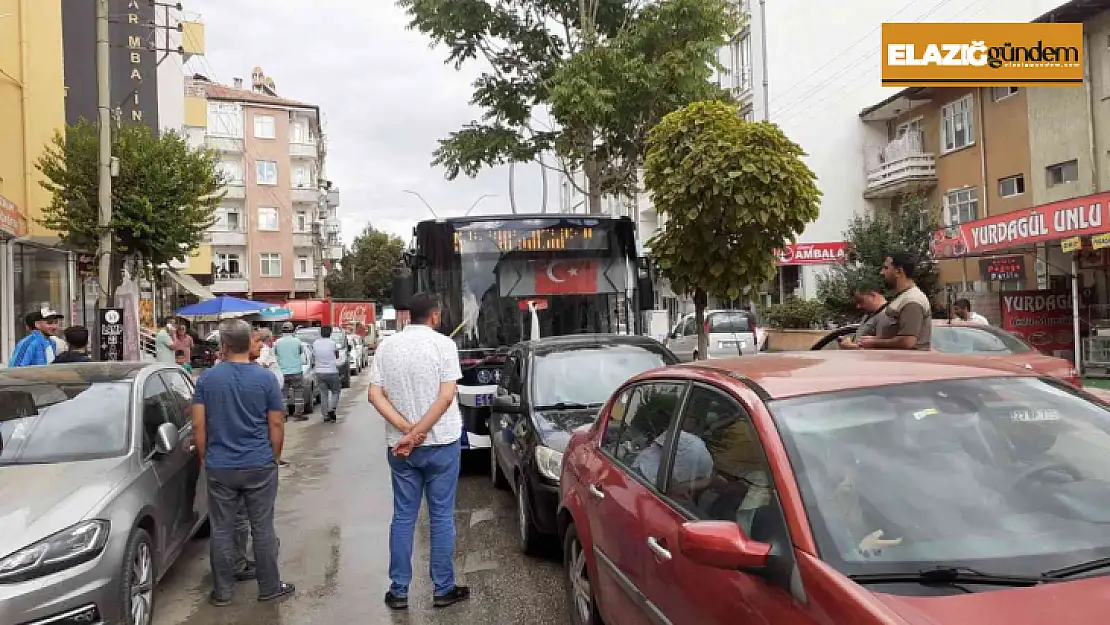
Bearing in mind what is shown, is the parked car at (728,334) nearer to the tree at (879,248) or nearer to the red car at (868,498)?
the tree at (879,248)

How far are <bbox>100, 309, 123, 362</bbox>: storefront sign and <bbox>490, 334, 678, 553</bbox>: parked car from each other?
26.3 ft

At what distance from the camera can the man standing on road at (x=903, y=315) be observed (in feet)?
19.8

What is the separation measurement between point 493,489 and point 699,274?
3.91 m

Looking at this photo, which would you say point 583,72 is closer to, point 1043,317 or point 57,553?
point 1043,317

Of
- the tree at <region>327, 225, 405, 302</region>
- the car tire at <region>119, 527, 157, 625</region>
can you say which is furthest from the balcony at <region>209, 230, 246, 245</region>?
the car tire at <region>119, 527, 157, 625</region>

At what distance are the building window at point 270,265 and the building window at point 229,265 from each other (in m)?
1.31

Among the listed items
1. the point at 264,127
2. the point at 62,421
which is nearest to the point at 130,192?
the point at 62,421

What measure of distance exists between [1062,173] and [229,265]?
150ft

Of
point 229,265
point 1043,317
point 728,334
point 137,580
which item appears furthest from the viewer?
point 229,265

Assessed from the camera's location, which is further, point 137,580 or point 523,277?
point 523,277

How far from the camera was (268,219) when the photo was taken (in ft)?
175

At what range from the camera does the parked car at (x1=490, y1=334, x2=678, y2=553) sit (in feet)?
19.3

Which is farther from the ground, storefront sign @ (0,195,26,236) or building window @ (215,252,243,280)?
building window @ (215,252,243,280)

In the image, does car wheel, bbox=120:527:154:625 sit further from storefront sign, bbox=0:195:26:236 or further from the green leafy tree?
the green leafy tree
